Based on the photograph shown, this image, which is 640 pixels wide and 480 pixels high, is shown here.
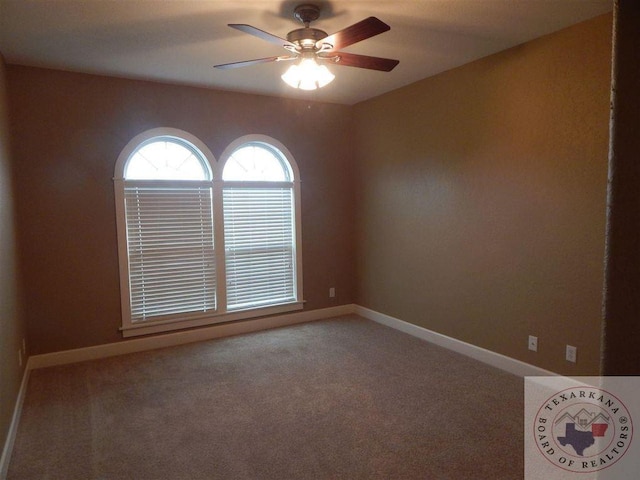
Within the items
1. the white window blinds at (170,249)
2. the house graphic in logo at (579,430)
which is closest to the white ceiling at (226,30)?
the white window blinds at (170,249)

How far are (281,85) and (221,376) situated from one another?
9.94 ft

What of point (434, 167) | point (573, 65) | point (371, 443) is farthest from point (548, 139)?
point (371, 443)

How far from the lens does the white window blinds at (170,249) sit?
415cm

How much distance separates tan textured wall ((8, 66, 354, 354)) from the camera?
3676 mm

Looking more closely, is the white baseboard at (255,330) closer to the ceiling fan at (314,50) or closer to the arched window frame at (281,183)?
the arched window frame at (281,183)

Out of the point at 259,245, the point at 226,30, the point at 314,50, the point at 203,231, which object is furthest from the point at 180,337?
the point at 314,50

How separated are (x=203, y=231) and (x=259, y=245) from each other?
2.31ft

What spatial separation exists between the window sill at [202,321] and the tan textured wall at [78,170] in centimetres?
19

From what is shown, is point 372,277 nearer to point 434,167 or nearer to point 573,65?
point 434,167

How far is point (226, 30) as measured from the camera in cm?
297

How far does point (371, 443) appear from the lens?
8.23 feet

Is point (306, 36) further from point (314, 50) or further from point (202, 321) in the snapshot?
point (202, 321)

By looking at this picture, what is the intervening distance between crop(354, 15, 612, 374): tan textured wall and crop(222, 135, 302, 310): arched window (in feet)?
3.72

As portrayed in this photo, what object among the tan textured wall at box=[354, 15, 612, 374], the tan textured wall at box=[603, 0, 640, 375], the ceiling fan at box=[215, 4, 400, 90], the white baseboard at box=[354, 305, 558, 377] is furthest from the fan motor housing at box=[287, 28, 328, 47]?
the white baseboard at box=[354, 305, 558, 377]
